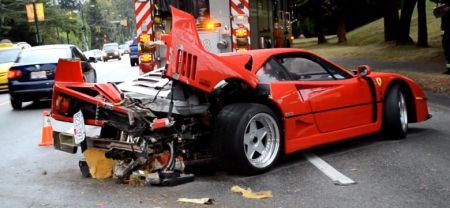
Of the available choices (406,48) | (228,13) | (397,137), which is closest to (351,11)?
(406,48)

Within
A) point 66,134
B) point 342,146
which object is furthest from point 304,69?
point 66,134

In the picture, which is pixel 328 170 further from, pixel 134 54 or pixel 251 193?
pixel 134 54

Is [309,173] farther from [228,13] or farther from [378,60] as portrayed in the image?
[378,60]

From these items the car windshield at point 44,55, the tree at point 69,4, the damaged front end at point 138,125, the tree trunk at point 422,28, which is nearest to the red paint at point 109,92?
the damaged front end at point 138,125

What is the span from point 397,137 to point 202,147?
9.69 ft

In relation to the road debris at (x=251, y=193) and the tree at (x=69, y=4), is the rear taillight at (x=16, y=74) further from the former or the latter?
the tree at (x=69, y=4)

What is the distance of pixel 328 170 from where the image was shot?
6738 millimetres

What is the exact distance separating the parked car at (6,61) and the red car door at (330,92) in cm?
1629

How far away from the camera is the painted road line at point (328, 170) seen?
6.25m

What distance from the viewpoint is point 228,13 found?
1465 centimetres

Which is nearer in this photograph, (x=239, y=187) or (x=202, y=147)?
(x=239, y=187)

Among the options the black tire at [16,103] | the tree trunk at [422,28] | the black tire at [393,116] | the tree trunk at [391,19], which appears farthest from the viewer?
the tree trunk at [391,19]

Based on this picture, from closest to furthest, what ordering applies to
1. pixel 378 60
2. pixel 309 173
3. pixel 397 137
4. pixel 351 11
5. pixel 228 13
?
pixel 309 173 → pixel 397 137 → pixel 228 13 → pixel 378 60 → pixel 351 11

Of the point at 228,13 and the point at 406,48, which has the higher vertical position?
the point at 228,13
